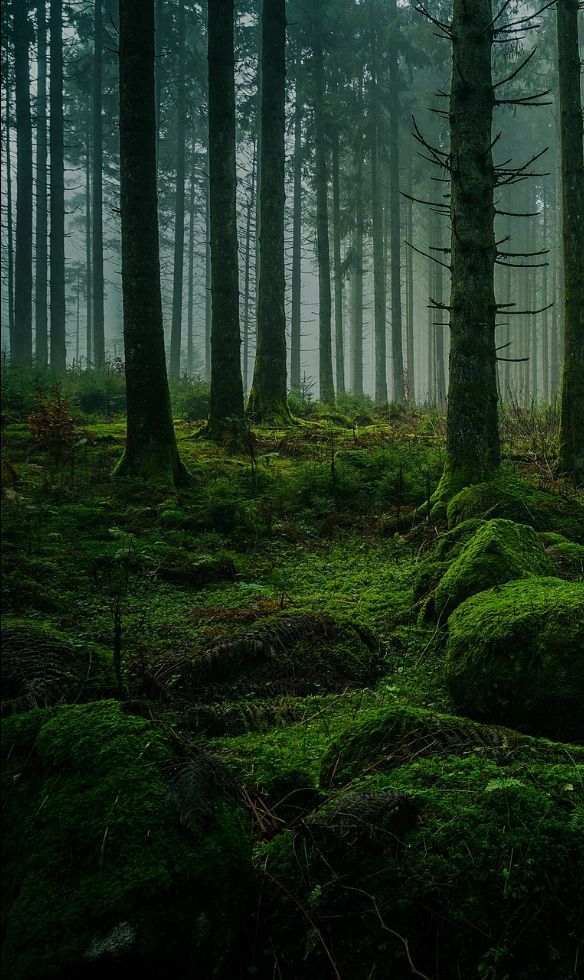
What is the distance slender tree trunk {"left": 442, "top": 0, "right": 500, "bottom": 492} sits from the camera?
23.5 feet

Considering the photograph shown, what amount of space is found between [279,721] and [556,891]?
1.68 m

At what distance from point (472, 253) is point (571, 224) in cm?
444

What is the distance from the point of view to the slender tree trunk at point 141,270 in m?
7.90

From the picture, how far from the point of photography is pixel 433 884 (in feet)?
5.74

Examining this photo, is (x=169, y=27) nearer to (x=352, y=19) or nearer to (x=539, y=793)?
(x=352, y=19)

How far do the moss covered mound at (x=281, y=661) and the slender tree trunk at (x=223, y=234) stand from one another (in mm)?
7366

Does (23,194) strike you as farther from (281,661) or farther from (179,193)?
(281,661)

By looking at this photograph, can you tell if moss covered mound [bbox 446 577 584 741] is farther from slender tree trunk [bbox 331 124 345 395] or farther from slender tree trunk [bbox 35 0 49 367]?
slender tree trunk [bbox 35 0 49 367]

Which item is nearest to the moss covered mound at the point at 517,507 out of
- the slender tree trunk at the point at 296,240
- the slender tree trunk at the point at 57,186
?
the slender tree trunk at the point at 57,186

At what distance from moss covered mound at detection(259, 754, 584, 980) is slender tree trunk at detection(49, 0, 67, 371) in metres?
24.7

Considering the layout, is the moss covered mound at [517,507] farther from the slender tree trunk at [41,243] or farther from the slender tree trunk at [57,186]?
the slender tree trunk at [41,243]

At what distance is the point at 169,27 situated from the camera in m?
27.2

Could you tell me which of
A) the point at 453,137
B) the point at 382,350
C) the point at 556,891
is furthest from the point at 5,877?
the point at 382,350

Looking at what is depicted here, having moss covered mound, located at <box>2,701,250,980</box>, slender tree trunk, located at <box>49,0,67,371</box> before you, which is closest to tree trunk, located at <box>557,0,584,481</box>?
moss covered mound, located at <box>2,701,250,980</box>
